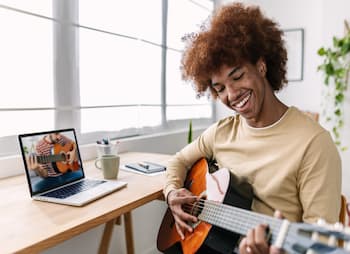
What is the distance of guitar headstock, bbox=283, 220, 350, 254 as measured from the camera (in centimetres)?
66

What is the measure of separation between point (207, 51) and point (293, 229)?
0.66 m

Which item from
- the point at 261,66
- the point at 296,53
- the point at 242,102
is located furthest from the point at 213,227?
the point at 296,53

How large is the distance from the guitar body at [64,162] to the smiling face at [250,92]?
628mm

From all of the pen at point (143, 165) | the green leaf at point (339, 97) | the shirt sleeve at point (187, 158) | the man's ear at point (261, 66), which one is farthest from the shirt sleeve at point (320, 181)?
the green leaf at point (339, 97)

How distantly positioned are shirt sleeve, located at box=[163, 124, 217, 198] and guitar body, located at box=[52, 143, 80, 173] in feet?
1.22

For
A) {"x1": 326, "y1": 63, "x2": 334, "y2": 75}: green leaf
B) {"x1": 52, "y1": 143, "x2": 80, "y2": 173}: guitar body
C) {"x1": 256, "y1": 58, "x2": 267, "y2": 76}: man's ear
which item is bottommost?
{"x1": 52, "y1": 143, "x2": 80, "y2": 173}: guitar body

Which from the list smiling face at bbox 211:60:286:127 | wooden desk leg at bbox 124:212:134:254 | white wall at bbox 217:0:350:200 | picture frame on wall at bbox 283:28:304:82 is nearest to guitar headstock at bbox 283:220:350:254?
smiling face at bbox 211:60:286:127

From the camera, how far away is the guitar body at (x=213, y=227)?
3.48 ft

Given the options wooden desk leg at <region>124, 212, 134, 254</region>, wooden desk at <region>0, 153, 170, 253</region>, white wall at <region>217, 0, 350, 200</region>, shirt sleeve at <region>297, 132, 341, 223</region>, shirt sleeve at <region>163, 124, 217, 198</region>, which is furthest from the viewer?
white wall at <region>217, 0, 350, 200</region>

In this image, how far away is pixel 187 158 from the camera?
1448 millimetres

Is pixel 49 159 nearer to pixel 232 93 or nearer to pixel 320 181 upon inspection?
pixel 232 93

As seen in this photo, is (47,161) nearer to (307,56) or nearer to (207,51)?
(207,51)

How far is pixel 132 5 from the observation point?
2.29m

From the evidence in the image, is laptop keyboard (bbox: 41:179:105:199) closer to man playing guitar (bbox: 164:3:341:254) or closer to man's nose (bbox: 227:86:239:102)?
man playing guitar (bbox: 164:3:341:254)
